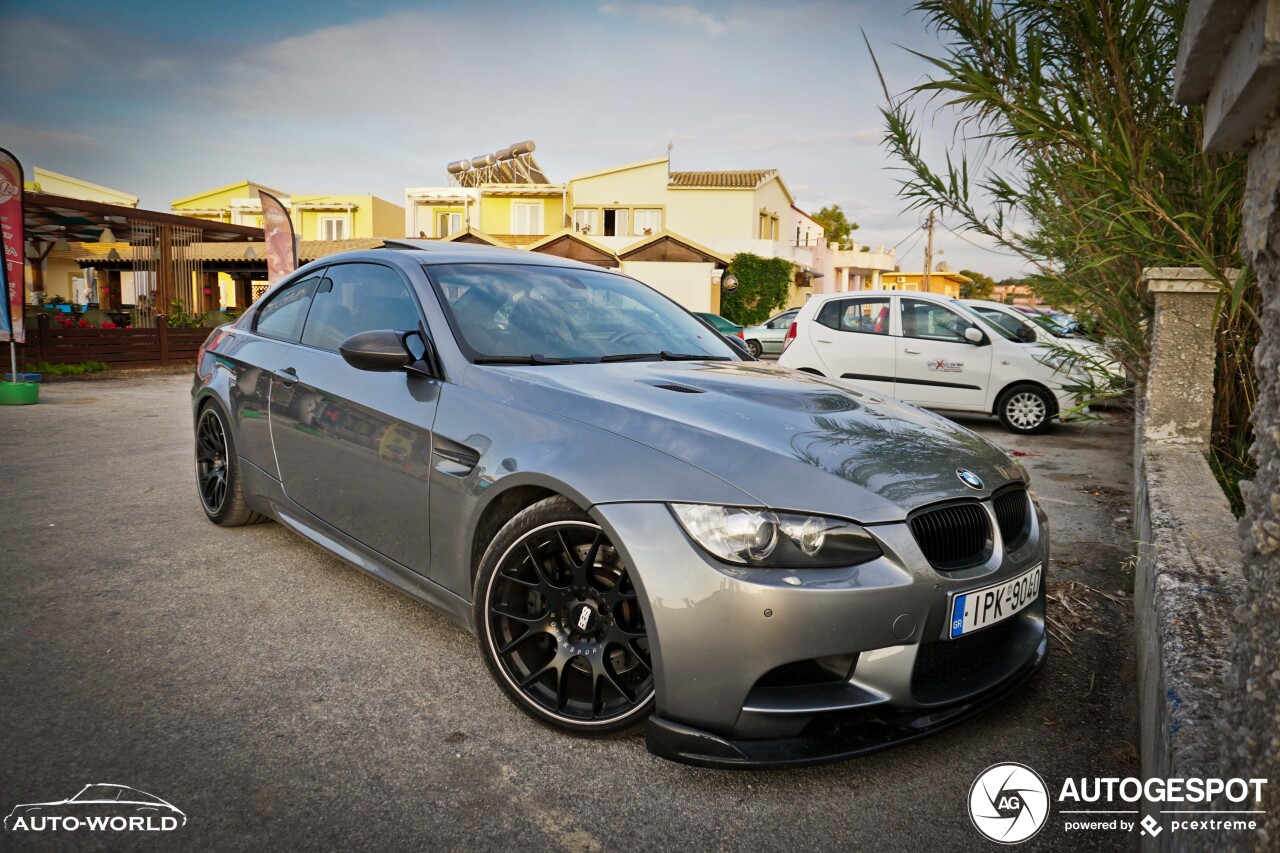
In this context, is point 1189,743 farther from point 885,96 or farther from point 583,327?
point 885,96

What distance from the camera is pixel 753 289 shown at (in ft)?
133

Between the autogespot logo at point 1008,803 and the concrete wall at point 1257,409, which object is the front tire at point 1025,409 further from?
the concrete wall at point 1257,409

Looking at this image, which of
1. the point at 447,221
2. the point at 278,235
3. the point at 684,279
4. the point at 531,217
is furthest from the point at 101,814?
the point at 447,221

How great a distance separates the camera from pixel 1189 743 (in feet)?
5.36

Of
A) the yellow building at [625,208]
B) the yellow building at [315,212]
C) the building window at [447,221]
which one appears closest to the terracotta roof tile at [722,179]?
the yellow building at [625,208]

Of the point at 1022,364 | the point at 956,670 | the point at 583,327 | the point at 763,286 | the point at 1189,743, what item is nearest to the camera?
the point at 1189,743

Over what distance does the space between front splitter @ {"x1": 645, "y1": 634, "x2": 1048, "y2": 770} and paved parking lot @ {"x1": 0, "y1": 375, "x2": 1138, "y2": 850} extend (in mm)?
162

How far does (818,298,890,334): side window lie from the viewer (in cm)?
1049

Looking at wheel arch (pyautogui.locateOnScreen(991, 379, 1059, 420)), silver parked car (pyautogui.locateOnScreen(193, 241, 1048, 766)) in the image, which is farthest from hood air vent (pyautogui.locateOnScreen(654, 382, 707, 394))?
wheel arch (pyautogui.locateOnScreen(991, 379, 1059, 420))

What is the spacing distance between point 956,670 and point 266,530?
12.2 ft

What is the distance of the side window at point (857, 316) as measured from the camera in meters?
10.5

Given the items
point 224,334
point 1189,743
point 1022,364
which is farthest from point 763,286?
point 1189,743

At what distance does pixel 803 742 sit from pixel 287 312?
3.35 meters

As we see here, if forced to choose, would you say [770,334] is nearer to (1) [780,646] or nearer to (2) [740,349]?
(2) [740,349]
